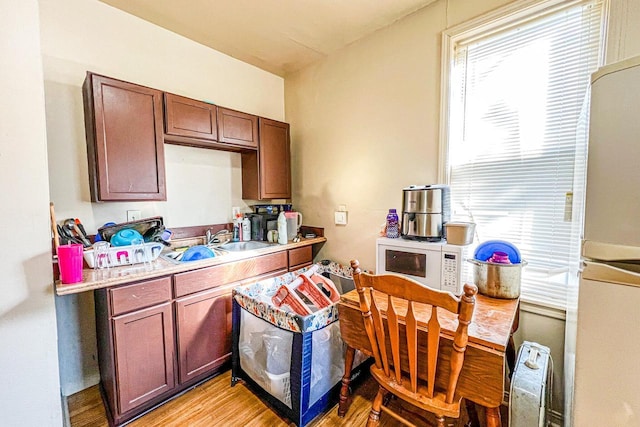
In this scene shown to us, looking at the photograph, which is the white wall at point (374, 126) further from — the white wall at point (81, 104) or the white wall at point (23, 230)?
the white wall at point (23, 230)

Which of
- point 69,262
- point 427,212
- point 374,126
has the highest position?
point 374,126

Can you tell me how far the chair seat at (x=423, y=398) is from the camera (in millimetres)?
1068

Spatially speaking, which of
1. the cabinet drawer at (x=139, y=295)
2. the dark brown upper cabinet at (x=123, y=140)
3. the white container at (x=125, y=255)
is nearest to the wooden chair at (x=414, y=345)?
the cabinet drawer at (x=139, y=295)

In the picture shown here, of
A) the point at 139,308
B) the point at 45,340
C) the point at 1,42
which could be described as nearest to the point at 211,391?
the point at 139,308

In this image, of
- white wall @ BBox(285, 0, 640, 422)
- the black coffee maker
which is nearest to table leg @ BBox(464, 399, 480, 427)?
white wall @ BBox(285, 0, 640, 422)

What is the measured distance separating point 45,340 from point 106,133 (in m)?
1.20

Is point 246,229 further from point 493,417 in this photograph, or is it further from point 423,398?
point 493,417

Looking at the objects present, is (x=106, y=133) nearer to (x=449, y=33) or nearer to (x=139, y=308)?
(x=139, y=308)

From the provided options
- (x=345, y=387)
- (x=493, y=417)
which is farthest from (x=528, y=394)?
(x=345, y=387)

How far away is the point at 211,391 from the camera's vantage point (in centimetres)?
180

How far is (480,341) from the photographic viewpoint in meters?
1.05

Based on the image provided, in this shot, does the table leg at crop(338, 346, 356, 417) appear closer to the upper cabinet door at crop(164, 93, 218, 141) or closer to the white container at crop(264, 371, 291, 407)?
the white container at crop(264, 371, 291, 407)

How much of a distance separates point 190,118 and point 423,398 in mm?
2272

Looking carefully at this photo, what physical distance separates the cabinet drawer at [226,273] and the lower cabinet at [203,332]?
0.17ft
